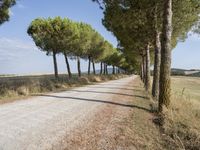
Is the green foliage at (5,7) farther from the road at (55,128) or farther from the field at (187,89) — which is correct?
the field at (187,89)

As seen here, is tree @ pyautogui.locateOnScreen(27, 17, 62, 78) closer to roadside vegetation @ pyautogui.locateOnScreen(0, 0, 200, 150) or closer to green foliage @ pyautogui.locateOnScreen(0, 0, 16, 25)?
roadside vegetation @ pyautogui.locateOnScreen(0, 0, 200, 150)

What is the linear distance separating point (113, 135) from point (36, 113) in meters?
4.33

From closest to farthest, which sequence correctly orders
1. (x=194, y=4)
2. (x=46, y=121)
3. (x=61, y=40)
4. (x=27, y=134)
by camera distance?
1. (x=27, y=134)
2. (x=46, y=121)
3. (x=194, y=4)
4. (x=61, y=40)

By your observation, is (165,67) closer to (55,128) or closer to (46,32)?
(55,128)

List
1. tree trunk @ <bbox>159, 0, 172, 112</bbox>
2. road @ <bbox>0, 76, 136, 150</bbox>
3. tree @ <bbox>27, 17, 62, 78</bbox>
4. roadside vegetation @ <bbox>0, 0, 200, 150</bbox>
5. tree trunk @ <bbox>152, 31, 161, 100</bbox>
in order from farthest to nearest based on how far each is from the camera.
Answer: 1. tree @ <bbox>27, 17, 62, 78</bbox>
2. tree trunk @ <bbox>152, 31, 161, 100</bbox>
3. tree trunk @ <bbox>159, 0, 172, 112</bbox>
4. roadside vegetation @ <bbox>0, 0, 200, 150</bbox>
5. road @ <bbox>0, 76, 136, 150</bbox>

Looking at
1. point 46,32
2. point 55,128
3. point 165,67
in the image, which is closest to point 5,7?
point 165,67

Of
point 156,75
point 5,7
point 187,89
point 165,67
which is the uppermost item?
point 5,7

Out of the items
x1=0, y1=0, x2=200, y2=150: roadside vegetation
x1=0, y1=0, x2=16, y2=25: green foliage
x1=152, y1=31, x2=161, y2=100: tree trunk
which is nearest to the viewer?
x1=0, y1=0, x2=200, y2=150: roadside vegetation

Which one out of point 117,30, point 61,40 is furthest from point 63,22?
point 117,30

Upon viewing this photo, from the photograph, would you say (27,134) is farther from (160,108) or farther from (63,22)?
(63,22)

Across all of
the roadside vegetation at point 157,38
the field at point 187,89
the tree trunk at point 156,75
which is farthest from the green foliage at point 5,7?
the field at point 187,89

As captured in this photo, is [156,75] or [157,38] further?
[157,38]

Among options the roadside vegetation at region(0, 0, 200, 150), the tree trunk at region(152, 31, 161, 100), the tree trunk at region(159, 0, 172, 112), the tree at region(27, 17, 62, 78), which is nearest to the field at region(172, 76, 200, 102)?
the roadside vegetation at region(0, 0, 200, 150)

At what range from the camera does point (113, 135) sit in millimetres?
8406
